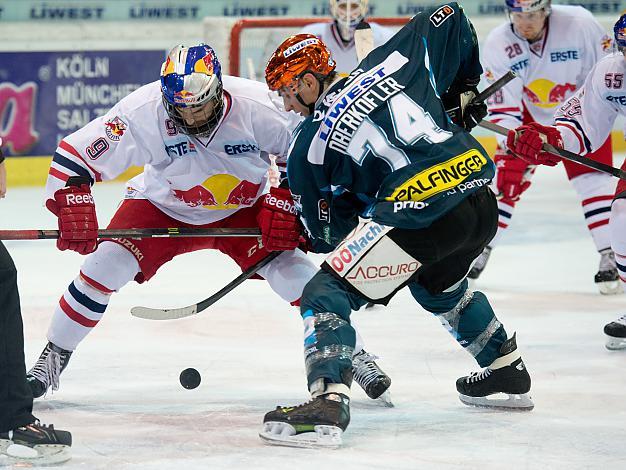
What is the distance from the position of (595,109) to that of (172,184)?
4.73 ft

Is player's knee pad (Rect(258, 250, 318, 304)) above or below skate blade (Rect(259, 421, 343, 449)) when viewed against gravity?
above

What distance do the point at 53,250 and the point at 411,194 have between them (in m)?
3.33

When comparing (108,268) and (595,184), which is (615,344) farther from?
(108,268)

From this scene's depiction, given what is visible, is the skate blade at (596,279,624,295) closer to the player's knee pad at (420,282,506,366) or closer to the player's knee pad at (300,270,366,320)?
the player's knee pad at (420,282,506,366)

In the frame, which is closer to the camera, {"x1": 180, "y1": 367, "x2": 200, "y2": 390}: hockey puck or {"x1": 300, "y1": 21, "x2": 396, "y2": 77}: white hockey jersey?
{"x1": 180, "y1": 367, "x2": 200, "y2": 390}: hockey puck

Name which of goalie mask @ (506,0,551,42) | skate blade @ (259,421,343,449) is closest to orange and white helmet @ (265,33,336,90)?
skate blade @ (259,421,343,449)

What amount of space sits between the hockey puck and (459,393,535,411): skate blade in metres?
0.70

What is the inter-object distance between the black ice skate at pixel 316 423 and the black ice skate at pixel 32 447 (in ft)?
1.54

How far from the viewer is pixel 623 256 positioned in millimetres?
3939

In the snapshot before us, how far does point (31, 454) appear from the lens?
8.94 feet

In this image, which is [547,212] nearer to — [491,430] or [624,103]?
[624,103]

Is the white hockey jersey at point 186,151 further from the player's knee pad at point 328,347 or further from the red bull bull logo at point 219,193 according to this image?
the player's knee pad at point 328,347

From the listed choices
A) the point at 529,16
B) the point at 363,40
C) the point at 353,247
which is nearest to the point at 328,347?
the point at 353,247

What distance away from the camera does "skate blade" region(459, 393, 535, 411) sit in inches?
129
